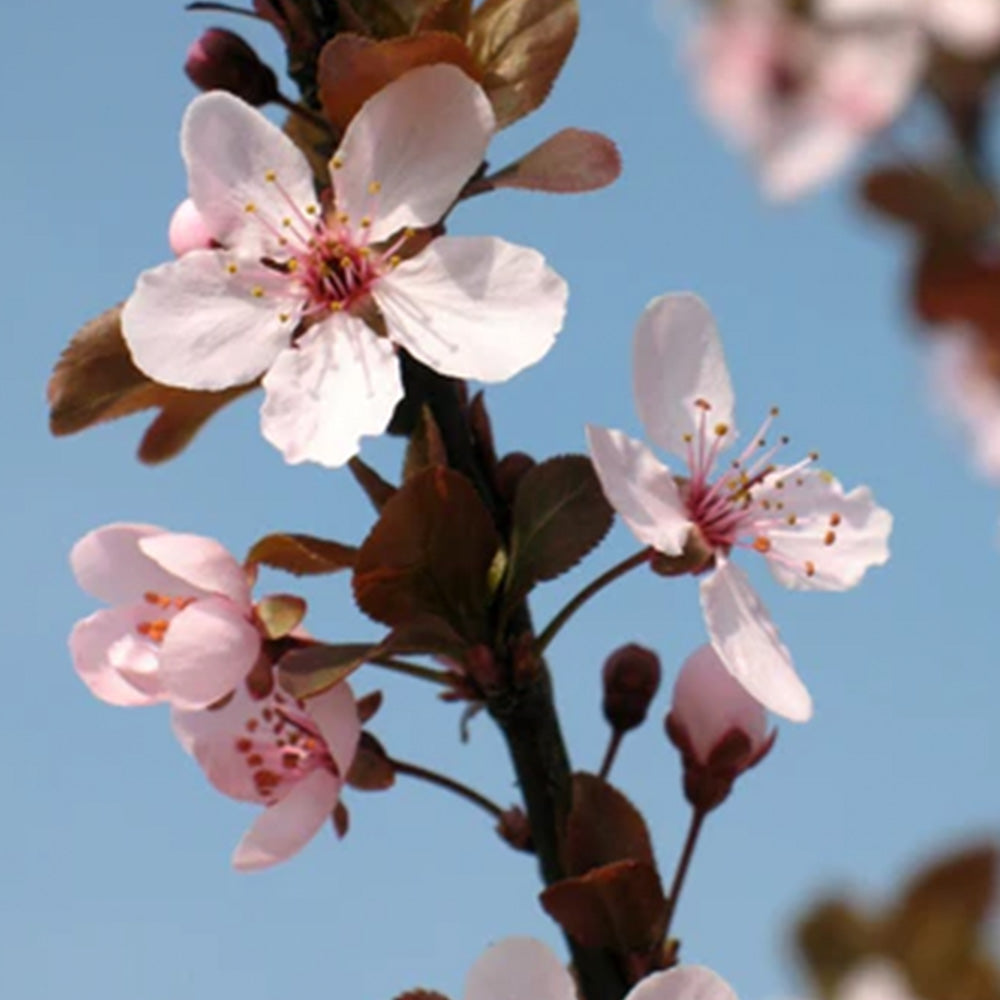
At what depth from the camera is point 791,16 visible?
668 millimetres

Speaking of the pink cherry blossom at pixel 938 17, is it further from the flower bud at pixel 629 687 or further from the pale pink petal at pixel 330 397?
the flower bud at pixel 629 687

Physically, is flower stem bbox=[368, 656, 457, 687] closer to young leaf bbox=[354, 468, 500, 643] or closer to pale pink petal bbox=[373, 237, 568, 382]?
young leaf bbox=[354, 468, 500, 643]

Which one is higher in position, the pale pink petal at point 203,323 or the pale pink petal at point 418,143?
the pale pink petal at point 418,143

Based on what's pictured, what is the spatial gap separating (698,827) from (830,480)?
445 millimetres

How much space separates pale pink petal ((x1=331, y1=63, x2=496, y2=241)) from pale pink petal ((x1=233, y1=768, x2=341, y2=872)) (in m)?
0.63

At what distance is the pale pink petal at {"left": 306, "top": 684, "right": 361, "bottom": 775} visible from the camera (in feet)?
5.87

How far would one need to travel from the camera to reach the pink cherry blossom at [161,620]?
1752 mm

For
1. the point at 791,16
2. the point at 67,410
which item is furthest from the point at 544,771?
the point at 791,16

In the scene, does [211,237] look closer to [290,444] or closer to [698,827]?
[290,444]

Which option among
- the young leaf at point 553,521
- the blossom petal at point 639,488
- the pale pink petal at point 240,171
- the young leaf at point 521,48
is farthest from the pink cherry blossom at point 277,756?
the young leaf at point 521,48

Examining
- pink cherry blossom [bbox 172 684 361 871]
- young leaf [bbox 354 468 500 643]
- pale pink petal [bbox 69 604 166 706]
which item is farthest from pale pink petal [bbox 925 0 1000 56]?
pale pink petal [bbox 69 604 166 706]

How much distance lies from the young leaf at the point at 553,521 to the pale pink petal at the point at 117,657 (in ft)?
1.43

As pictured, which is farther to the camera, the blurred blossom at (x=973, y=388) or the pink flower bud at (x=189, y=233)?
the pink flower bud at (x=189, y=233)

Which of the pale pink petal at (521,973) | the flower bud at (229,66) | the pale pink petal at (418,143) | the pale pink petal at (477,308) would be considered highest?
the flower bud at (229,66)
